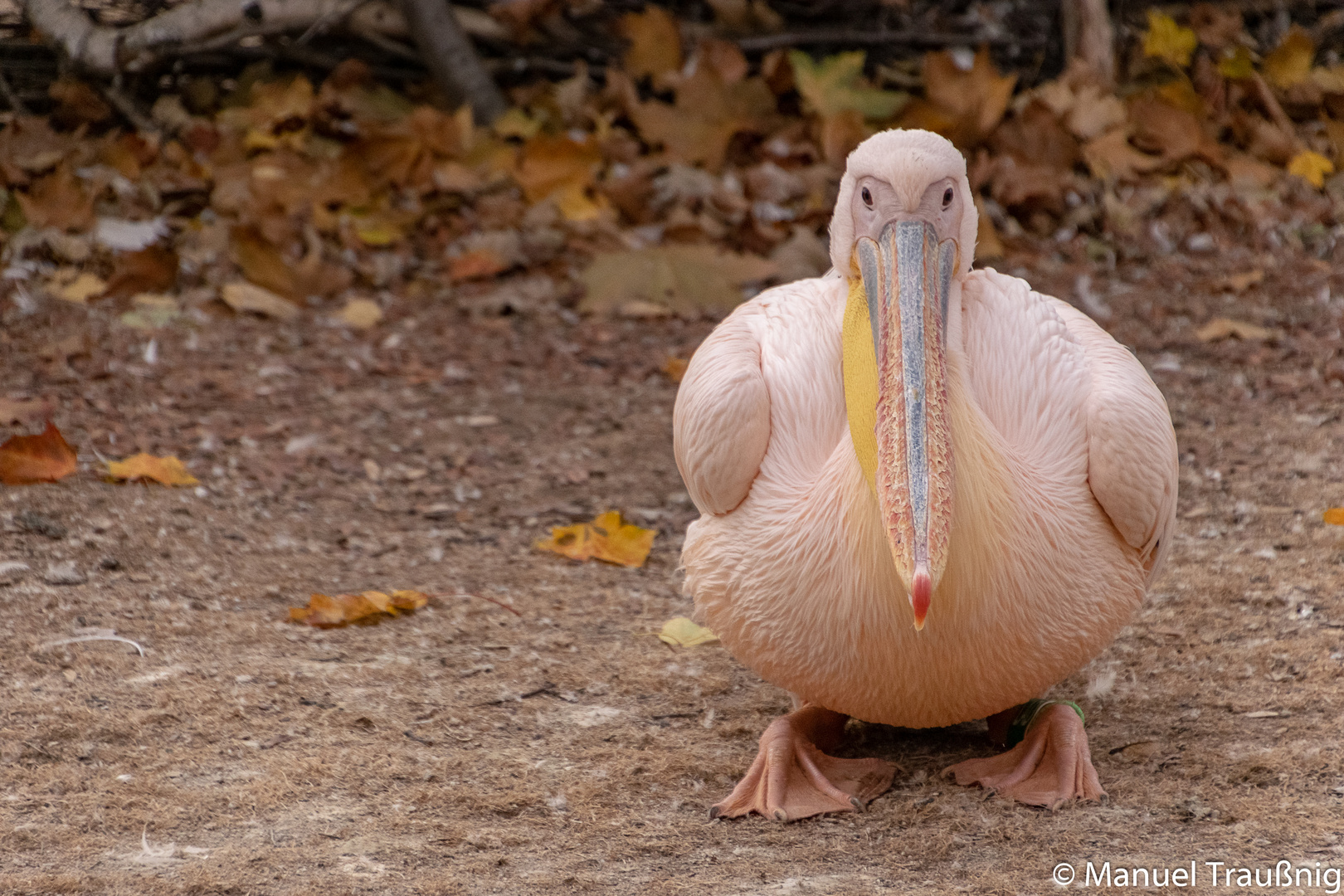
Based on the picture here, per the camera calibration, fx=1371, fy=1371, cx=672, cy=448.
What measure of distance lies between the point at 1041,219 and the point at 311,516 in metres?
3.30

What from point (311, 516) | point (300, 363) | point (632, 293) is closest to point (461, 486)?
point (311, 516)

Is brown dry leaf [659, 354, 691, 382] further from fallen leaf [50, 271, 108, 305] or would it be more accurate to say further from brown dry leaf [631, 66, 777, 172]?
fallen leaf [50, 271, 108, 305]

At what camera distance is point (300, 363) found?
15.6 ft

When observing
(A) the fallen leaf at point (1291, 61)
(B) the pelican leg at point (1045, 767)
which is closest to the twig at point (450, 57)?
(A) the fallen leaf at point (1291, 61)

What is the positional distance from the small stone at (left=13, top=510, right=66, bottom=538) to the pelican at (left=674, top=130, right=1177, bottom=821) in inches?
69.7

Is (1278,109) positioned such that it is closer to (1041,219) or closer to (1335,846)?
(1041,219)

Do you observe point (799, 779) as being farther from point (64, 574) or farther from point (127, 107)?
point (127, 107)

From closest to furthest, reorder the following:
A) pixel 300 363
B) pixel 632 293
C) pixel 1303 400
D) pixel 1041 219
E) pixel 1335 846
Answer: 1. pixel 1335 846
2. pixel 1303 400
3. pixel 300 363
4. pixel 632 293
5. pixel 1041 219

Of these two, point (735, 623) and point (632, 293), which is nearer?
point (735, 623)

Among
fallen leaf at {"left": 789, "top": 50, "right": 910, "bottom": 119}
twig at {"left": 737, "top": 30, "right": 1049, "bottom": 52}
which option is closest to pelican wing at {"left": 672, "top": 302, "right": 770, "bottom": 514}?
fallen leaf at {"left": 789, "top": 50, "right": 910, "bottom": 119}

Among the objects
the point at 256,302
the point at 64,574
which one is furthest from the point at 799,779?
the point at 256,302

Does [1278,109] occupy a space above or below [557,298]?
above

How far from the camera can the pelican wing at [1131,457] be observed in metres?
2.34

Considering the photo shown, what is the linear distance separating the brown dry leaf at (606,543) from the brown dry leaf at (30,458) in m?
1.35
